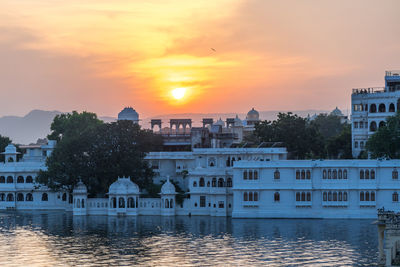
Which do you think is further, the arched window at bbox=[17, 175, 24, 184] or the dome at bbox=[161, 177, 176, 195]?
the arched window at bbox=[17, 175, 24, 184]

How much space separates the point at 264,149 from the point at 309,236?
2017 centimetres

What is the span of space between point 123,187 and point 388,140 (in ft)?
78.4

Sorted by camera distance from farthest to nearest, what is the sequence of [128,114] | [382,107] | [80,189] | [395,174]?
[128,114]
[382,107]
[80,189]
[395,174]

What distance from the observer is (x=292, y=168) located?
236ft

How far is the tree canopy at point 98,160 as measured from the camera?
3100 inches

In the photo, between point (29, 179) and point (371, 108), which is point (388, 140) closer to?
point (371, 108)

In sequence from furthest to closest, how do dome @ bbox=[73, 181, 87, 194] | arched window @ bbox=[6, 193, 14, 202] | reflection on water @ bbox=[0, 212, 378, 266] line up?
1. arched window @ bbox=[6, 193, 14, 202]
2. dome @ bbox=[73, 181, 87, 194]
3. reflection on water @ bbox=[0, 212, 378, 266]

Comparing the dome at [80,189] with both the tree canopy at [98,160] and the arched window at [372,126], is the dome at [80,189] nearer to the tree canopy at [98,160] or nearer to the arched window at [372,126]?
the tree canopy at [98,160]

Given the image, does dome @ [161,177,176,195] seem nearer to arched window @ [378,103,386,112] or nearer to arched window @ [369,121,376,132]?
arched window @ [369,121,376,132]

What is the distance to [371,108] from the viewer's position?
88875 mm

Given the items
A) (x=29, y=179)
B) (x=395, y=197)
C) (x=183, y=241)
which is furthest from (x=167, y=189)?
(x=395, y=197)

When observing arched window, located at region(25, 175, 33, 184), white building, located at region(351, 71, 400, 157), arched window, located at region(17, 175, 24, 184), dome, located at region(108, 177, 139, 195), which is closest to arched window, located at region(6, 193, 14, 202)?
arched window, located at region(17, 175, 24, 184)

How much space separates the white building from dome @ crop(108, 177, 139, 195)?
25.7m

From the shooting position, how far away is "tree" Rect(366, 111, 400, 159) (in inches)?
3007
